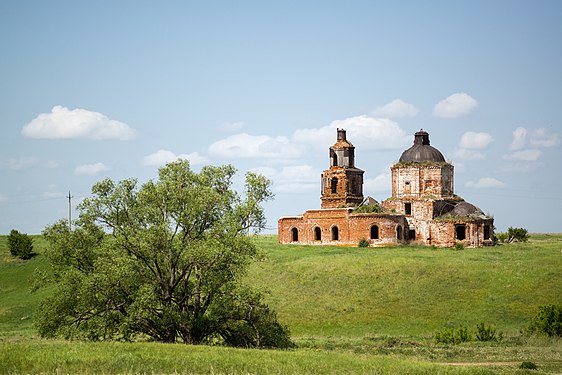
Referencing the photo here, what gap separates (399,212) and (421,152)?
22.6 ft

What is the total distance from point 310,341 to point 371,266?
20179mm

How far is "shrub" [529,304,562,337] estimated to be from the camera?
133 ft

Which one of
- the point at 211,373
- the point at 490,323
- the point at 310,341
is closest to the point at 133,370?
the point at 211,373

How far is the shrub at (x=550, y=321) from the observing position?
4047 centimetres

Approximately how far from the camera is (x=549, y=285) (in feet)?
176

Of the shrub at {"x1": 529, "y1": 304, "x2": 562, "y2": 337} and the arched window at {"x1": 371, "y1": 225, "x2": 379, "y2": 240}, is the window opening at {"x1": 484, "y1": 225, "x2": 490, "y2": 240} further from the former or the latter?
the shrub at {"x1": 529, "y1": 304, "x2": 562, "y2": 337}

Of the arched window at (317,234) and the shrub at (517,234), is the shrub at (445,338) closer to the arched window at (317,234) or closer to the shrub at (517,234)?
the arched window at (317,234)

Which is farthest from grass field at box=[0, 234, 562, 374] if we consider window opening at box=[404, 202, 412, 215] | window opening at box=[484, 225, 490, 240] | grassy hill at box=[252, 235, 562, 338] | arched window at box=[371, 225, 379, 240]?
window opening at box=[404, 202, 412, 215]

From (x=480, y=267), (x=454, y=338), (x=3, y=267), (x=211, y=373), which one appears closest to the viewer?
(x=211, y=373)

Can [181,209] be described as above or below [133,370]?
above

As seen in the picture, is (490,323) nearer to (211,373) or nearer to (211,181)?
(211,181)

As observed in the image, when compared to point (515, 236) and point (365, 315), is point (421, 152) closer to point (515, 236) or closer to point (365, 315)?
point (515, 236)

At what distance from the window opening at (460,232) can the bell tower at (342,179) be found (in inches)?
480

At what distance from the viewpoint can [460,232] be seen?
7750cm
